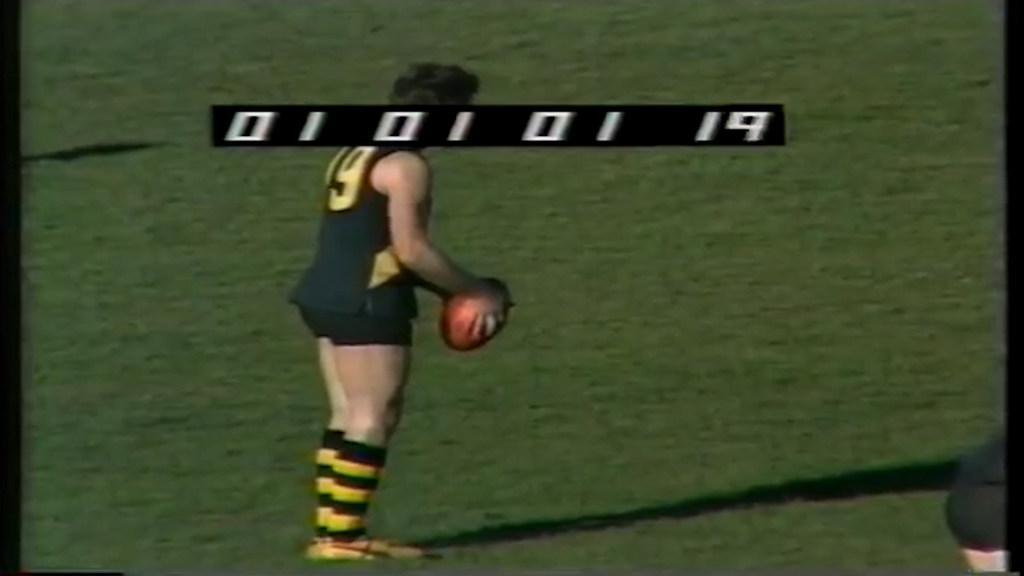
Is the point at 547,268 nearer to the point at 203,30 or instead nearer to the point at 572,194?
the point at 572,194

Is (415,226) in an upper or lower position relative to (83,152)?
lower

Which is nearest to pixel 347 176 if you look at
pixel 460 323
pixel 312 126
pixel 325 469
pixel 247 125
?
pixel 312 126

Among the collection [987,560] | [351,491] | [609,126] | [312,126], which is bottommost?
[987,560]

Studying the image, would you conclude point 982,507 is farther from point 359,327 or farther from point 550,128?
point 359,327

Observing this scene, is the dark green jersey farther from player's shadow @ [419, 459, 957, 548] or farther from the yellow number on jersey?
player's shadow @ [419, 459, 957, 548]

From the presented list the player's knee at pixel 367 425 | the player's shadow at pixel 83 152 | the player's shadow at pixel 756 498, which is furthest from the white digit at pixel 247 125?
the player's shadow at pixel 756 498

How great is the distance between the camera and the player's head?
21.2 ft

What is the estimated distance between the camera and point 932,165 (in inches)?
255

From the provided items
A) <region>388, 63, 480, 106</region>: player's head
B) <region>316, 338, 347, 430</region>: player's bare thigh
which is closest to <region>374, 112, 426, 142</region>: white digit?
<region>388, 63, 480, 106</region>: player's head

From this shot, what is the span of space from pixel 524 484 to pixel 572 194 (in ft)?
2.07

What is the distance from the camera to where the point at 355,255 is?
21.3ft

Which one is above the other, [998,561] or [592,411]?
[592,411]

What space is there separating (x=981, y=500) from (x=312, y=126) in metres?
1.64

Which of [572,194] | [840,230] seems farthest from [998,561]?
[572,194]
